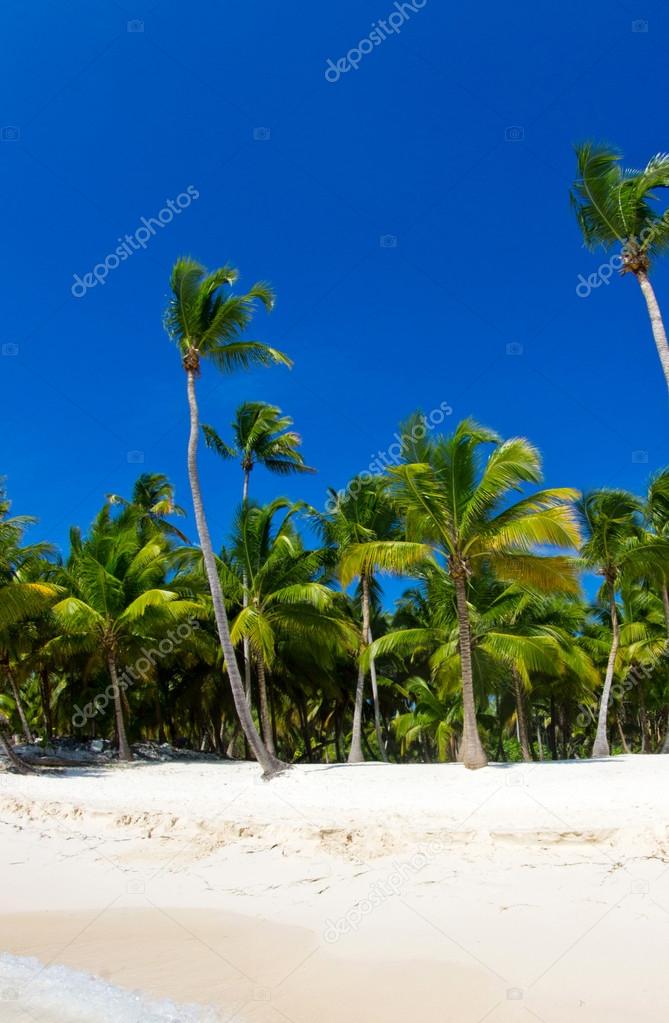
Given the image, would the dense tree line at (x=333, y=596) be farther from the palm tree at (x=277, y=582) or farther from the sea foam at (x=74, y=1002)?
the sea foam at (x=74, y=1002)

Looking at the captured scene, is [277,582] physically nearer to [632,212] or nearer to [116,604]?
[116,604]

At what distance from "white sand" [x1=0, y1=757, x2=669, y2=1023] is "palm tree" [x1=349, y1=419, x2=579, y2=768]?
4171 mm

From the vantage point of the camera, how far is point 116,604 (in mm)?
18484

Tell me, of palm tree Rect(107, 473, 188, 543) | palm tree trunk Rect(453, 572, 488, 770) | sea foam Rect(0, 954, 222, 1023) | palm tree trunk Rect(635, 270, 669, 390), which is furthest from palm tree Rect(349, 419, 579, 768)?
palm tree Rect(107, 473, 188, 543)

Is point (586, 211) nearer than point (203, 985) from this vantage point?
No

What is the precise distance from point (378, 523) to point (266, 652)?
5906mm

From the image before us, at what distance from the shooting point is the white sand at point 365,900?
176 inches

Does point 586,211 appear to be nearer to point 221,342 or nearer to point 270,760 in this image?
point 221,342

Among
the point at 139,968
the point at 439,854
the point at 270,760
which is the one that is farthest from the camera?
the point at 270,760

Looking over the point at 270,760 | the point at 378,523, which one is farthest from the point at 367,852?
the point at 378,523

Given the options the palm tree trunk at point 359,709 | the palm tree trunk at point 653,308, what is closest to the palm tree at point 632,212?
the palm tree trunk at point 653,308

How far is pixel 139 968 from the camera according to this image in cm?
525

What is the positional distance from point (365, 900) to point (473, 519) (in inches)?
337

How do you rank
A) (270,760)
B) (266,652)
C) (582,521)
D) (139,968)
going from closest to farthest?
(139,968) → (270,760) → (266,652) → (582,521)
